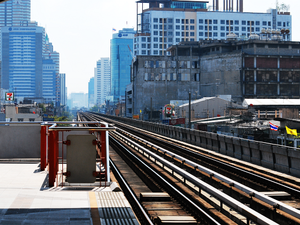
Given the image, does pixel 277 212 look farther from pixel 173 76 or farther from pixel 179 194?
pixel 173 76

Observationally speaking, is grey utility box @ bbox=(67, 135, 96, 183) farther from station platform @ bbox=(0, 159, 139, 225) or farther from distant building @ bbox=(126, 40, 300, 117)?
distant building @ bbox=(126, 40, 300, 117)

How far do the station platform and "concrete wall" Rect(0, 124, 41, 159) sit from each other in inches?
152

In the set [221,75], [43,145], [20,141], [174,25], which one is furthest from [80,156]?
[174,25]

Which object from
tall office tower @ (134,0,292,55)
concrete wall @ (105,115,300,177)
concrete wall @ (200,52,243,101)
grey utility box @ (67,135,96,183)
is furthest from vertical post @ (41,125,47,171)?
tall office tower @ (134,0,292,55)

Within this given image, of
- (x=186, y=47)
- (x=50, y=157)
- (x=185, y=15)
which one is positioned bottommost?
(x=50, y=157)

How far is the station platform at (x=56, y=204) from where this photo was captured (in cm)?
931

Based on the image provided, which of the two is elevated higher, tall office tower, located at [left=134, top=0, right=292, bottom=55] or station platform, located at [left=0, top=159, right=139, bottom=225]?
tall office tower, located at [left=134, top=0, right=292, bottom=55]

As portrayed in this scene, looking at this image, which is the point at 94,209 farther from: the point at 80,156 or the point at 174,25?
the point at 174,25

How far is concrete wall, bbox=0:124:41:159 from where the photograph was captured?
1814 cm

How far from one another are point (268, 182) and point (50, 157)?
32.4 feet

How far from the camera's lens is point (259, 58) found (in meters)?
109

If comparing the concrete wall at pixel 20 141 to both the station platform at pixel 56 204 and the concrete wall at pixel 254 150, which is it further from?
the concrete wall at pixel 254 150

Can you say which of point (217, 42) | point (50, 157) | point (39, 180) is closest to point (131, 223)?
point (50, 157)

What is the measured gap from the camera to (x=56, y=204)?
10.8 metres
